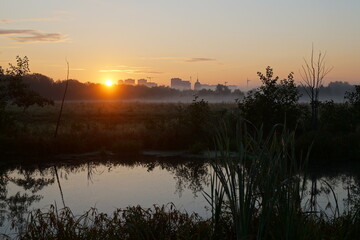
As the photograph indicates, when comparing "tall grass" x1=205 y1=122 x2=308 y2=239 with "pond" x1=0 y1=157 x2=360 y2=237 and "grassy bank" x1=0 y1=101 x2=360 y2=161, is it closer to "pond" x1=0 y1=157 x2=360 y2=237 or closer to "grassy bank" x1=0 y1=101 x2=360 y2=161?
"pond" x1=0 y1=157 x2=360 y2=237

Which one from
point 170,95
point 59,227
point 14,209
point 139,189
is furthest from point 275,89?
point 170,95

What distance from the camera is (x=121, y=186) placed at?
16672mm

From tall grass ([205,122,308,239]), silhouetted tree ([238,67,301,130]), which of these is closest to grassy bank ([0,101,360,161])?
silhouetted tree ([238,67,301,130])

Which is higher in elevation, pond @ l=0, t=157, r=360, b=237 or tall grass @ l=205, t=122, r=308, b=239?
tall grass @ l=205, t=122, r=308, b=239

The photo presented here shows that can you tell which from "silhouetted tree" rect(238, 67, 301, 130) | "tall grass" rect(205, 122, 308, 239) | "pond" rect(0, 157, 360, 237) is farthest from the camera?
"silhouetted tree" rect(238, 67, 301, 130)

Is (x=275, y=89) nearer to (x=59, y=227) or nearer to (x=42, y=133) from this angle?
(x=42, y=133)

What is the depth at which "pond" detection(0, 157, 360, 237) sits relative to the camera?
45.1 ft

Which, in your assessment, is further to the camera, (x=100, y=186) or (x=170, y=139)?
(x=170, y=139)

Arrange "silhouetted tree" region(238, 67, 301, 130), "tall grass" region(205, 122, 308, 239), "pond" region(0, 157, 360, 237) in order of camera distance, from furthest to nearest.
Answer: "silhouetted tree" region(238, 67, 301, 130) < "pond" region(0, 157, 360, 237) < "tall grass" region(205, 122, 308, 239)

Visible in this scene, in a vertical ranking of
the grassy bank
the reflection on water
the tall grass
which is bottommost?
the reflection on water

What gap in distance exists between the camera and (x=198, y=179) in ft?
58.7

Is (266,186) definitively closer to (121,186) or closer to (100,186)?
(121,186)

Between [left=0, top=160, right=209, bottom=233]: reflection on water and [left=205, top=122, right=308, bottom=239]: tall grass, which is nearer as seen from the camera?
[left=205, top=122, right=308, bottom=239]: tall grass

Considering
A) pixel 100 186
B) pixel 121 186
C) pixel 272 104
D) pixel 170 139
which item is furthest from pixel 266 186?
pixel 170 139
